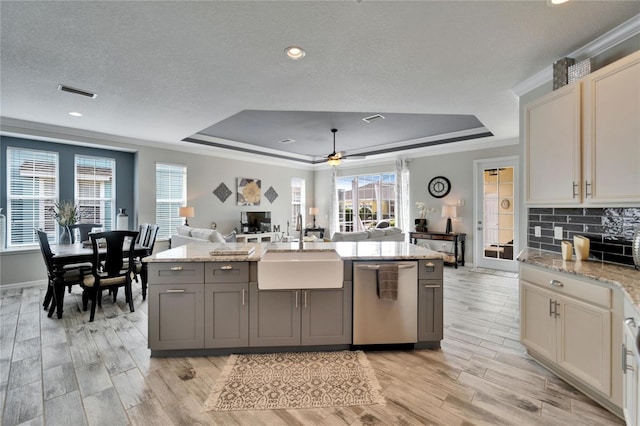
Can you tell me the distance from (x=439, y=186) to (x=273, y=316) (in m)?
5.36

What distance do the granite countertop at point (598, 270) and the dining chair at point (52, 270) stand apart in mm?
4761

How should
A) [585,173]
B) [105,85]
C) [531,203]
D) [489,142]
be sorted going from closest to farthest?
[585,173], [531,203], [105,85], [489,142]

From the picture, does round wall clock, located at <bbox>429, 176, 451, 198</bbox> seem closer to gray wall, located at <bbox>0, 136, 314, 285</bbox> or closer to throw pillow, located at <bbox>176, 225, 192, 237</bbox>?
gray wall, located at <bbox>0, 136, 314, 285</bbox>

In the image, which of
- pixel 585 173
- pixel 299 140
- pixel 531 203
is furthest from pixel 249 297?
pixel 299 140

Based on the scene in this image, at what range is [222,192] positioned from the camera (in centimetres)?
704

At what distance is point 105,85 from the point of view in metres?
3.12

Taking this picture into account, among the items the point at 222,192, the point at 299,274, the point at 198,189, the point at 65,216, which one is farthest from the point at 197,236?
the point at 299,274

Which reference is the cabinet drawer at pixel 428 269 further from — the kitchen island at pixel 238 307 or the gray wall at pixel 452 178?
the gray wall at pixel 452 178

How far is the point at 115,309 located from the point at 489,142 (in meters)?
6.88

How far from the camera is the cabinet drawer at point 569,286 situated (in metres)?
1.77

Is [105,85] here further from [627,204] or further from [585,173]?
[627,204]

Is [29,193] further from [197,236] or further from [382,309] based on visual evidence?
[382,309]

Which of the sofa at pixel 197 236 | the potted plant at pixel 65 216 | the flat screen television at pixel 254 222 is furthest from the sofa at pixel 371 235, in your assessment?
the potted plant at pixel 65 216

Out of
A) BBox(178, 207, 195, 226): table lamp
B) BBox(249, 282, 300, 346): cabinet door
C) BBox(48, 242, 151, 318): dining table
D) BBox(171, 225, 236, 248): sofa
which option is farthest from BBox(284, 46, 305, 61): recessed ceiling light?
BBox(178, 207, 195, 226): table lamp
